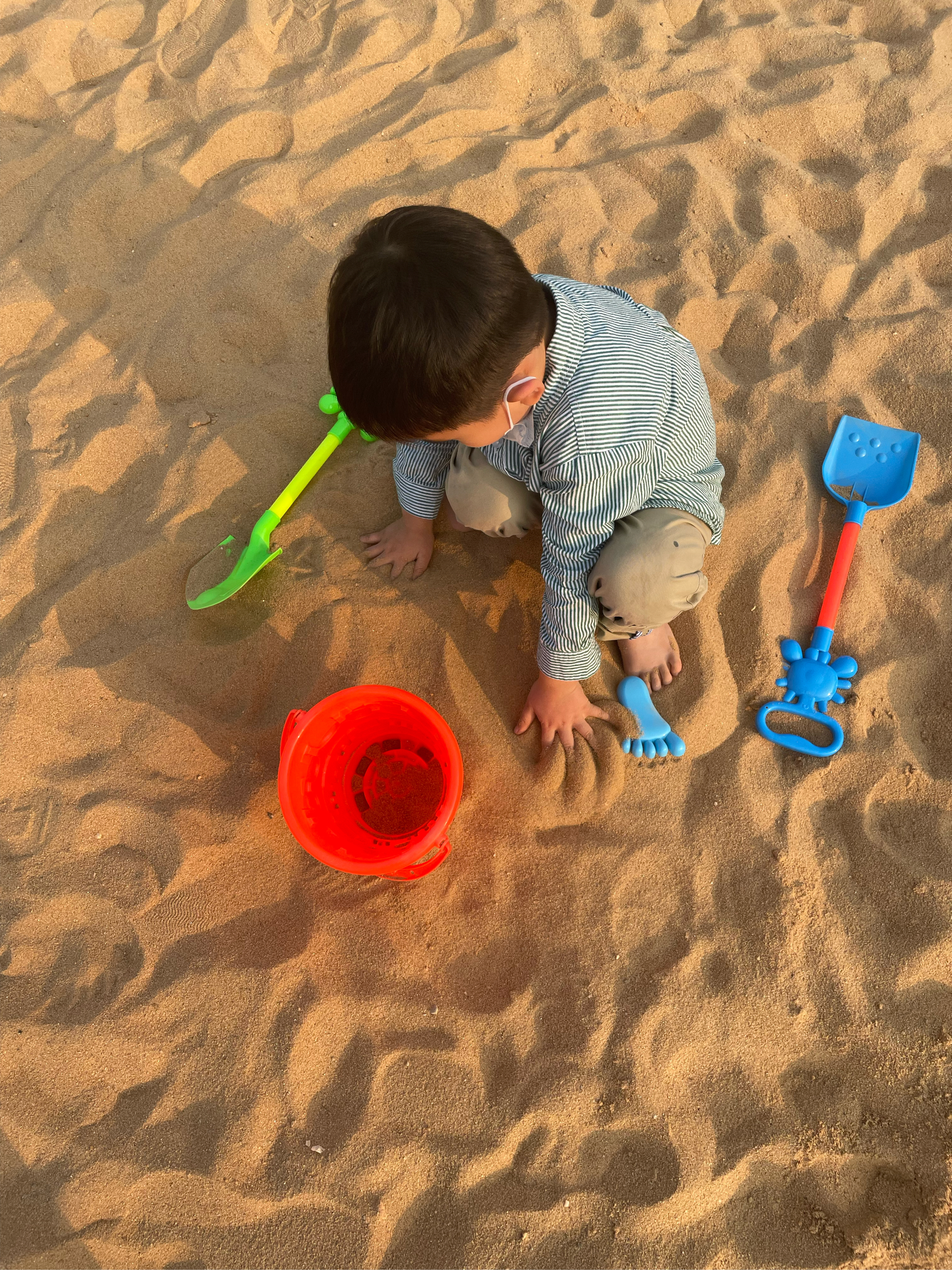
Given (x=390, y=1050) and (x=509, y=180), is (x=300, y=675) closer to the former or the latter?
(x=390, y=1050)

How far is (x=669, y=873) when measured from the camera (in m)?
1.57

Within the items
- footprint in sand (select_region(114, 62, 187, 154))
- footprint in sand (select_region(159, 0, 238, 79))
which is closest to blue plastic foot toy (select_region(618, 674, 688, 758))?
footprint in sand (select_region(114, 62, 187, 154))

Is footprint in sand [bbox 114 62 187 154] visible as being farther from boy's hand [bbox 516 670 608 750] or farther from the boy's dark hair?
boy's hand [bbox 516 670 608 750]

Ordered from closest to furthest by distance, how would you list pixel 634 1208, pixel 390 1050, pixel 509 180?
1. pixel 634 1208
2. pixel 390 1050
3. pixel 509 180

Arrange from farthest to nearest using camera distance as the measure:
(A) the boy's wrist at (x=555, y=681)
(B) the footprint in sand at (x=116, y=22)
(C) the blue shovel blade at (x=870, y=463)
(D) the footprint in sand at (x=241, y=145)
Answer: (B) the footprint in sand at (x=116, y=22) → (D) the footprint in sand at (x=241, y=145) → (C) the blue shovel blade at (x=870, y=463) → (A) the boy's wrist at (x=555, y=681)

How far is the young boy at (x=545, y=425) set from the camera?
3.38ft

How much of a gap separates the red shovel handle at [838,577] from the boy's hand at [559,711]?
0.54 m

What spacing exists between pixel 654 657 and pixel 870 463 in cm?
73

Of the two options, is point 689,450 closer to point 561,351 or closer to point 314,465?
point 561,351

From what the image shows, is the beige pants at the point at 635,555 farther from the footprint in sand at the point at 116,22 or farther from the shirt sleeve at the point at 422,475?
the footprint in sand at the point at 116,22

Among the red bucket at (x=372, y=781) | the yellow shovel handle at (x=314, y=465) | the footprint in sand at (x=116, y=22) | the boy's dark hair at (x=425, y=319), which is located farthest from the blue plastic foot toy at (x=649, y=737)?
the footprint in sand at (x=116, y=22)

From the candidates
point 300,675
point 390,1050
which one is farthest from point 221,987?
point 300,675

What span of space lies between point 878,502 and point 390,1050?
1.60 metres

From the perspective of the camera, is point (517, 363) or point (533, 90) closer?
point (517, 363)
